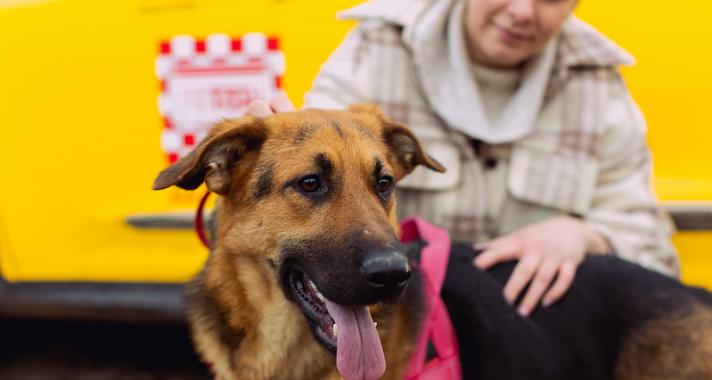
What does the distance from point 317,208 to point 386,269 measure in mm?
317

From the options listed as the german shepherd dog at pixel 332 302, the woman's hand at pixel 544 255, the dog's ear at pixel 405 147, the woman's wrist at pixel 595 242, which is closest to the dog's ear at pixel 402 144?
the dog's ear at pixel 405 147

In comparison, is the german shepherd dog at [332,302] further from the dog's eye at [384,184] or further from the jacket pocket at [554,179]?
the jacket pocket at [554,179]

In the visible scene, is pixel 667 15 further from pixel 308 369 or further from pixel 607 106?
pixel 308 369

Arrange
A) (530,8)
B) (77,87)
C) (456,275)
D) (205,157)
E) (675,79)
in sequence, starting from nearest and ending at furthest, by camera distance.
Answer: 1. (205,157)
2. (456,275)
3. (530,8)
4. (675,79)
5. (77,87)

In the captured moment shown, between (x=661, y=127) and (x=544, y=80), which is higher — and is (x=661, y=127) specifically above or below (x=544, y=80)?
below

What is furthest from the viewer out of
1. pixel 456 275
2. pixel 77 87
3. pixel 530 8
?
pixel 77 87

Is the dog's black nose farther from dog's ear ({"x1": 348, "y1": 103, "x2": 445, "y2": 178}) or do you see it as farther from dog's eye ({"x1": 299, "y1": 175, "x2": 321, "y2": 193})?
dog's ear ({"x1": 348, "y1": 103, "x2": 445, "y2": 178})

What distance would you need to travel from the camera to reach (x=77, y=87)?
117 inches

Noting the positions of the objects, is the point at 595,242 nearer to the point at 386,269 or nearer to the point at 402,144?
the point at 402,144

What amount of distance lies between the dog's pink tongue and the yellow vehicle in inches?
52.5

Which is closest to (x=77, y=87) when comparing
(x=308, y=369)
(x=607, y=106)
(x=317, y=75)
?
(x=317, y=75)

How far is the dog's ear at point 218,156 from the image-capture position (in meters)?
1.81

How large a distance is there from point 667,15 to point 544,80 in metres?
0.48

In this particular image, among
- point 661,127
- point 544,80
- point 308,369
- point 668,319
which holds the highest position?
point 544,80
